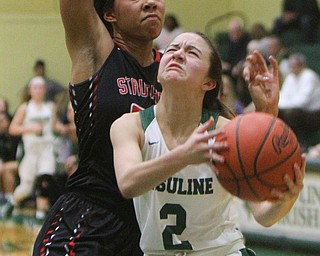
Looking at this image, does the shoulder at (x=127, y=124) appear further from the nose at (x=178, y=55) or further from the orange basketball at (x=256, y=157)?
the orange basketball at (x=256, y=157)

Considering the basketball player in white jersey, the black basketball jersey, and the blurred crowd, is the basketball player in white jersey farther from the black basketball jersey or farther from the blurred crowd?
the blurred crowd

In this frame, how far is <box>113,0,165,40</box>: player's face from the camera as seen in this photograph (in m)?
4.14

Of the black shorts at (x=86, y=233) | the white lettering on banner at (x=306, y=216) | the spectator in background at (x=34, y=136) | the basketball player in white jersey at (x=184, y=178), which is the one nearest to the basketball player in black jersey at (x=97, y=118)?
the black shorts at (x=86, y=233)

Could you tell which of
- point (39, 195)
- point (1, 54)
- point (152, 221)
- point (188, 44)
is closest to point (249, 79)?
point (188, 44)

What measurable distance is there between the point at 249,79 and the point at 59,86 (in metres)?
9.15

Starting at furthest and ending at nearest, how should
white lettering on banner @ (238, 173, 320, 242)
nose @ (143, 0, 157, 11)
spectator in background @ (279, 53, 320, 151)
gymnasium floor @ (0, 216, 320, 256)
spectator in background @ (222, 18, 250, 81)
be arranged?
spectator in background @ (222, 18, 250, 81) → spectator in background @ (279, 53, 320, 151) → gymnasium floor @ (0, 216, 320, 256) → white lettering on banner @ (238, 173, 320, 242) → nose @ (143, 0, 157, 11)

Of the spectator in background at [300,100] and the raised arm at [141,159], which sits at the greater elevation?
the raised arm at [141,159]

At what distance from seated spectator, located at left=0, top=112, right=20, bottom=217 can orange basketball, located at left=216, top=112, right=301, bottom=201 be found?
9034mm

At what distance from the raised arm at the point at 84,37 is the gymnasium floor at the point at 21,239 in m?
4.21

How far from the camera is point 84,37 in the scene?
4051 mm

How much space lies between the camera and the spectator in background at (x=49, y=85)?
40.6ft

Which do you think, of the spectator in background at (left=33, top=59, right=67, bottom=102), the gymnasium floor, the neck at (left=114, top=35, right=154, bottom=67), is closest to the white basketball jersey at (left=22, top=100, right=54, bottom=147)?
the spectator in background at (left=33, top=59, right=67, bottom=102)

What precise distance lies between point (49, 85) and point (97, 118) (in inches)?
346

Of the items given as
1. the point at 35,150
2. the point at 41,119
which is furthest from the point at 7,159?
the point at 41,119
